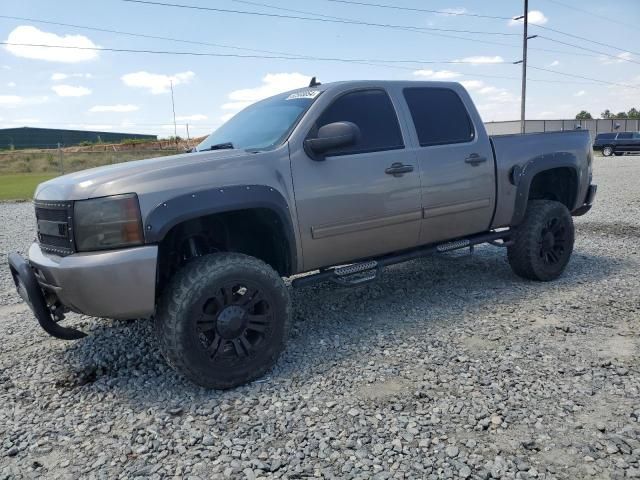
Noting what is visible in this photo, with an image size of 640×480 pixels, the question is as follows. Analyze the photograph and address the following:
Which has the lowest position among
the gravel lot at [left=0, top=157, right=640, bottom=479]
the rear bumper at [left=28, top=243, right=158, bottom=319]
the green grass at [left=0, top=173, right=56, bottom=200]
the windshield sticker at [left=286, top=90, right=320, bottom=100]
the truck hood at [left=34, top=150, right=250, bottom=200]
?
the gravel lot at [left=0, top=157, right=640, bottom=479]

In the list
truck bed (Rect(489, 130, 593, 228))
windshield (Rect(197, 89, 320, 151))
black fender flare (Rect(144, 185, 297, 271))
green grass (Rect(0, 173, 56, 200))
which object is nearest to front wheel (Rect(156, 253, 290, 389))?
black fender flare (Rect(144, 185, 297, 271))

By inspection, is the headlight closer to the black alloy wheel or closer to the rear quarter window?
the black alloy wheel

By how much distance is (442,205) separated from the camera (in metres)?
4.38

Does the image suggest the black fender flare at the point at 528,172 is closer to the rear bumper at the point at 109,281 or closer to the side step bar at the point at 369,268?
the side step bar at the point at 369,268

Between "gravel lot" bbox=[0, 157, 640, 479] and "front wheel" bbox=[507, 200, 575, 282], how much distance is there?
365mm

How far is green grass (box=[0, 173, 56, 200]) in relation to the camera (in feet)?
55.3

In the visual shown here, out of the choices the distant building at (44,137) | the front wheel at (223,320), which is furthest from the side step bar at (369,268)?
the distant building at (44,137)

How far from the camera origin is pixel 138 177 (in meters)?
3.05

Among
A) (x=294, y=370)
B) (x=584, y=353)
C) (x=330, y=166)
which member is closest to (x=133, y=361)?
(x=294, y=370)

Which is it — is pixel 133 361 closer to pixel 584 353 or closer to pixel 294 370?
pixel 294 370

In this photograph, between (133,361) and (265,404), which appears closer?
(265,404)

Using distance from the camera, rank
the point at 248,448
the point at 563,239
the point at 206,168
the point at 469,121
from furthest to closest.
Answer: the point at 563,239 → the point at 469,121 → the point at 206,168 → the point at 248,448

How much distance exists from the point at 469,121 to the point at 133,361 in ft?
11.7

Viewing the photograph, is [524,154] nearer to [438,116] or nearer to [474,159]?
[474,159]
